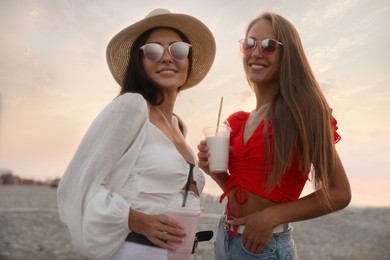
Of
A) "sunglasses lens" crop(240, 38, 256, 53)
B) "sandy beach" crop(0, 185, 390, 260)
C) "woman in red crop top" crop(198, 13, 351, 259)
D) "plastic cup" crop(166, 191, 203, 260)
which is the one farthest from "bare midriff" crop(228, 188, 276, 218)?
"sandy beach" crop(0, 185, 390, 260)

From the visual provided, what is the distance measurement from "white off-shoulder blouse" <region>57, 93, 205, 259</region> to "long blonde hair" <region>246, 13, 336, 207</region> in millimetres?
594

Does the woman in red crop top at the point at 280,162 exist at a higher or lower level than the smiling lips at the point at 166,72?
lower

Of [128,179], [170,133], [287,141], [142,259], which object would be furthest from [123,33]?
[142,259]

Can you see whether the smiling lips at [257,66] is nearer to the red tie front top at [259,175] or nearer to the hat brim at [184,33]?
the red tie front top at [259,175]

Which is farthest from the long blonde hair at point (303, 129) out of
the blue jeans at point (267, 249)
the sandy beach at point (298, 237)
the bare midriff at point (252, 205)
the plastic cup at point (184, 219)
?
the sandy beach at point (298, 237)

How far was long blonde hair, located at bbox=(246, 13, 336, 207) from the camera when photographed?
2258 mm

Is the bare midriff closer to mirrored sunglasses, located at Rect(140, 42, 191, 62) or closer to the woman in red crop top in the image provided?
the woman in red crop top

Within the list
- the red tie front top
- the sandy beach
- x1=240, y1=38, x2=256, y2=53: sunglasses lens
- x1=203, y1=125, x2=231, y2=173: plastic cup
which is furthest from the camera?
the sandy beach

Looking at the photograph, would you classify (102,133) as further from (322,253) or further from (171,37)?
(322,253)

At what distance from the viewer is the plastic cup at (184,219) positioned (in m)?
2.21

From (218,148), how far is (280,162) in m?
0.45

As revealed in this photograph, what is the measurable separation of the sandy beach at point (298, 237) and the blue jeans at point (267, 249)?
207 inches

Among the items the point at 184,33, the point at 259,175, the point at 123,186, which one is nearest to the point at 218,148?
the point at 259,175

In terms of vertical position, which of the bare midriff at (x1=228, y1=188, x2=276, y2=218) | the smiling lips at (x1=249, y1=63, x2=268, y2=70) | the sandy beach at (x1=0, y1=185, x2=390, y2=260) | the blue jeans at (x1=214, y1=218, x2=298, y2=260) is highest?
the smiling lips at (x1=249, y1=63, x2=268, y2=70)
